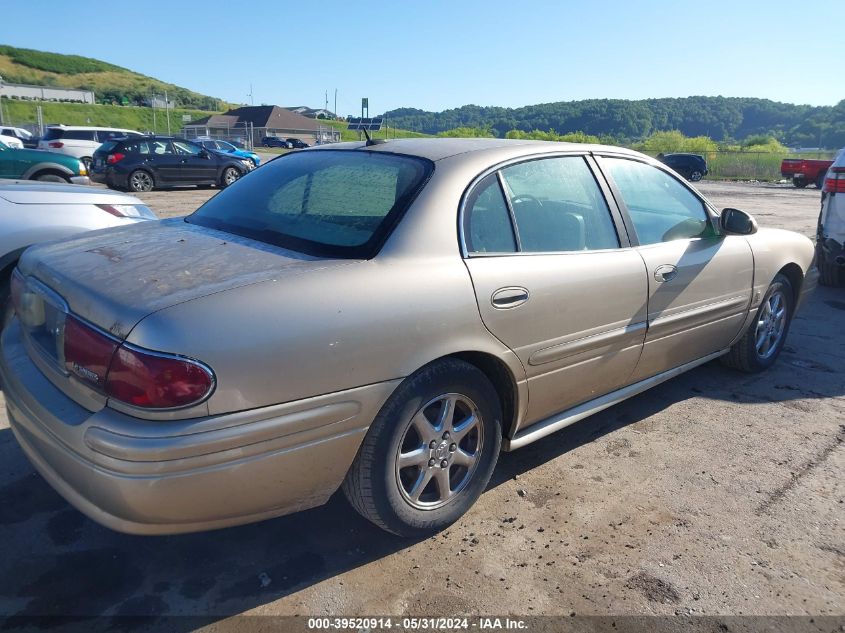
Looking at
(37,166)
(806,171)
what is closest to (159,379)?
(37,166)

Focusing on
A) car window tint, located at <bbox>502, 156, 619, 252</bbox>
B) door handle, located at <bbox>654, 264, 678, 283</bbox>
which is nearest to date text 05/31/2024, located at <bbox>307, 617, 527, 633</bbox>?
car window tint, located at <bbox>502, 156, 619, 252</bbox>

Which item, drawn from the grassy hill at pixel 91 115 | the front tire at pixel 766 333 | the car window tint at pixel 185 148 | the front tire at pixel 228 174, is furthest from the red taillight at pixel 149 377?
the grassy hill at pixel 91 115

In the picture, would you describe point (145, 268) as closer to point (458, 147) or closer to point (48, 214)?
point (458, 147)

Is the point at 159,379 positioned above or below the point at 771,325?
above

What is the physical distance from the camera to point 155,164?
16.8 m

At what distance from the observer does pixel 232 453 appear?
2016 millimetres

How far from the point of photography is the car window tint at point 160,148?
1681cm

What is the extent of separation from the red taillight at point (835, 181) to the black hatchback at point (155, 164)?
13002mm

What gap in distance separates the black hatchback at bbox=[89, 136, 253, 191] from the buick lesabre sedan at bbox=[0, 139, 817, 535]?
1410 cm

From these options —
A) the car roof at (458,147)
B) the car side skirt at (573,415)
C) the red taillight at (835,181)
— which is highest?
the car roof at (458,147)

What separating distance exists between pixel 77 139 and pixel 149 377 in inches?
956

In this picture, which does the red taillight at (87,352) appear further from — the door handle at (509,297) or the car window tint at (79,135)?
the car window tint at (79,135)

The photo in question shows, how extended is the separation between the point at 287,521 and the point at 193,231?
1.34 metres

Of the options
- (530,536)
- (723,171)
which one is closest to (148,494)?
(530,536)
